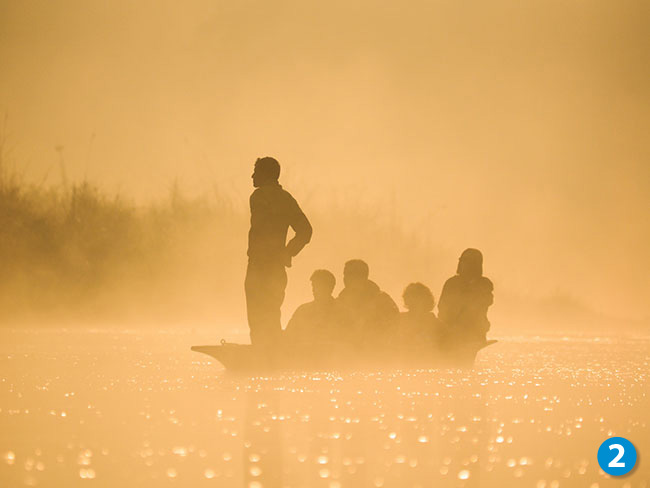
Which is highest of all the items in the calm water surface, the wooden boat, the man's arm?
the man's arm

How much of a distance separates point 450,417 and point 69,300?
19248 millimetres

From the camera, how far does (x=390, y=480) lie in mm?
4930

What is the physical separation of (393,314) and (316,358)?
1.47m

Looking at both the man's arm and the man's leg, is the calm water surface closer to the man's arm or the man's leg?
the man's leg

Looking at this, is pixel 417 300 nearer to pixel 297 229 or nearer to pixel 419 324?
pixel 419 324

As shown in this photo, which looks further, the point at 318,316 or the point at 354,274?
the point at 354,274

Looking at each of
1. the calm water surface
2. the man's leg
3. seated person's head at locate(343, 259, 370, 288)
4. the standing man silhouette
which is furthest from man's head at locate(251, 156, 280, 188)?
the calm water surface

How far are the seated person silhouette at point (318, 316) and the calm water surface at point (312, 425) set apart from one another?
1.09 metres

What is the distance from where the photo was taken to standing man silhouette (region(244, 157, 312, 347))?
11.9 meters

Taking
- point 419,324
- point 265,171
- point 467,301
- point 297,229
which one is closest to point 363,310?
point 419,324

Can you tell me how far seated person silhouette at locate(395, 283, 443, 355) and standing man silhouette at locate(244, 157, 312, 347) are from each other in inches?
65.3

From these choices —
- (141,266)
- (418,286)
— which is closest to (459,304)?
(418,286)

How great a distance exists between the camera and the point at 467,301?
13305mm

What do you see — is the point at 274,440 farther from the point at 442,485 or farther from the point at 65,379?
the point at 65,379
